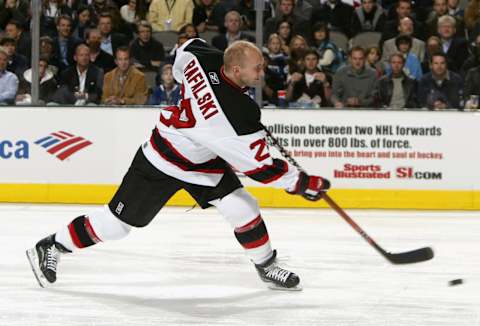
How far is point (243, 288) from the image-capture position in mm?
4496

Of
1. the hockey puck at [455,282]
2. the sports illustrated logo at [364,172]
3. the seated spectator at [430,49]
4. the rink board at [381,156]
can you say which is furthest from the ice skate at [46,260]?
the seated spectator at [430,49]

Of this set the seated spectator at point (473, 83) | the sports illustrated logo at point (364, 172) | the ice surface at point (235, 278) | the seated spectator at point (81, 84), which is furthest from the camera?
the seated spectator at point (81, 84)

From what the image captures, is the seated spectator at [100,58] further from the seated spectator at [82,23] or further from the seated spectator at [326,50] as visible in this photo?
the seated spectator at [326,50]

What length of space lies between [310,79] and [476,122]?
1.32 metres

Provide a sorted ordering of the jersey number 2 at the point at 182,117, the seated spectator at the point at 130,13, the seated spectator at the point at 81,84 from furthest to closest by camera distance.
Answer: the seated spectator at the point at 130,13 → the seated spectator at the point at 81,84 → the jersey number 2 at the point at 182,117

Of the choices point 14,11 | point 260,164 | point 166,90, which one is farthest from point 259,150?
point 14,11

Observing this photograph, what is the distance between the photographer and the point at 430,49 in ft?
25.9

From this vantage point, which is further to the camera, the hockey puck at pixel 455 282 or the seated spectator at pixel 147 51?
the seated spectator at pixel 147 51

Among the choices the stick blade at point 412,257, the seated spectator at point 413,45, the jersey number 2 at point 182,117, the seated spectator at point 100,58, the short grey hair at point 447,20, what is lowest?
the stick blade at point 412,257

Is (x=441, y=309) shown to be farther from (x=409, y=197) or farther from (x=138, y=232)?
(x=409, y=197)

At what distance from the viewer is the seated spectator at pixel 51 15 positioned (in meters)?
7.93

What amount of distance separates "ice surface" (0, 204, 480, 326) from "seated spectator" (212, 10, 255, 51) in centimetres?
154

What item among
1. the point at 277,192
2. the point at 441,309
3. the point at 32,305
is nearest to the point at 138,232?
the point at 277,192

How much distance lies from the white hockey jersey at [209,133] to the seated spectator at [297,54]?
138 inches
